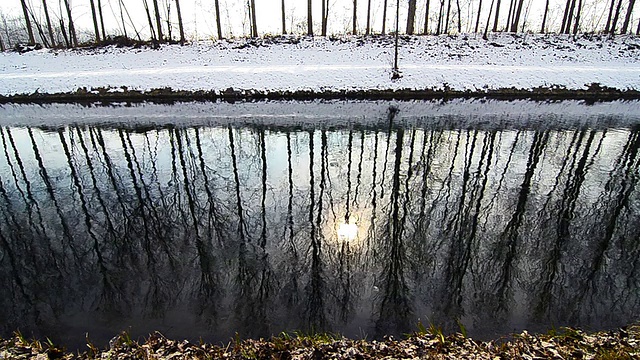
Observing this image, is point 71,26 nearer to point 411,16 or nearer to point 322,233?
point 411,16

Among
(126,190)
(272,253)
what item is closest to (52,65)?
(126,190)

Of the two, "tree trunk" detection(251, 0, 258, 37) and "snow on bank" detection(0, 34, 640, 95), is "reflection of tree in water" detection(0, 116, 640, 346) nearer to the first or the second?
"snow on bank" detection(0, 34, 640, 95)

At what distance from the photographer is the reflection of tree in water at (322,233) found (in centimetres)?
582

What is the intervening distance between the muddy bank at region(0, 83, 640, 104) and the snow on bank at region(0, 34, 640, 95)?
53 centimetres

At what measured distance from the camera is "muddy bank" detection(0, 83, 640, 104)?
22.5m

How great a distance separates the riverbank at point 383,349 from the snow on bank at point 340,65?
2081 cm

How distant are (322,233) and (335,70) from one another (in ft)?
66.2

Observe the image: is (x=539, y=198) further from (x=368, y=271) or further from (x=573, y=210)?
(x=368, y=271)

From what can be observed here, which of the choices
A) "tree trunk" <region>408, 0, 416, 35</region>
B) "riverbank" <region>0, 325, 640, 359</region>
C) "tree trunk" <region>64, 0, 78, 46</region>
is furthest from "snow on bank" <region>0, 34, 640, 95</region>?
"riverbank" <region>0, 325, 640, 359</region>

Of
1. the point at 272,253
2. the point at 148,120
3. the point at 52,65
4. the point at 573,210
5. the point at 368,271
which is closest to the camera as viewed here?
the point at 368,271

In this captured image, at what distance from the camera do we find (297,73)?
2533 centimetres

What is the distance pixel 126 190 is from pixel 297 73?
17.9 meters

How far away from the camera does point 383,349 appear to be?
4223 mm

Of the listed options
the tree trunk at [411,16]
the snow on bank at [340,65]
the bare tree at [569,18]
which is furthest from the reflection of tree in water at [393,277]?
the bare tree at [569,18]
